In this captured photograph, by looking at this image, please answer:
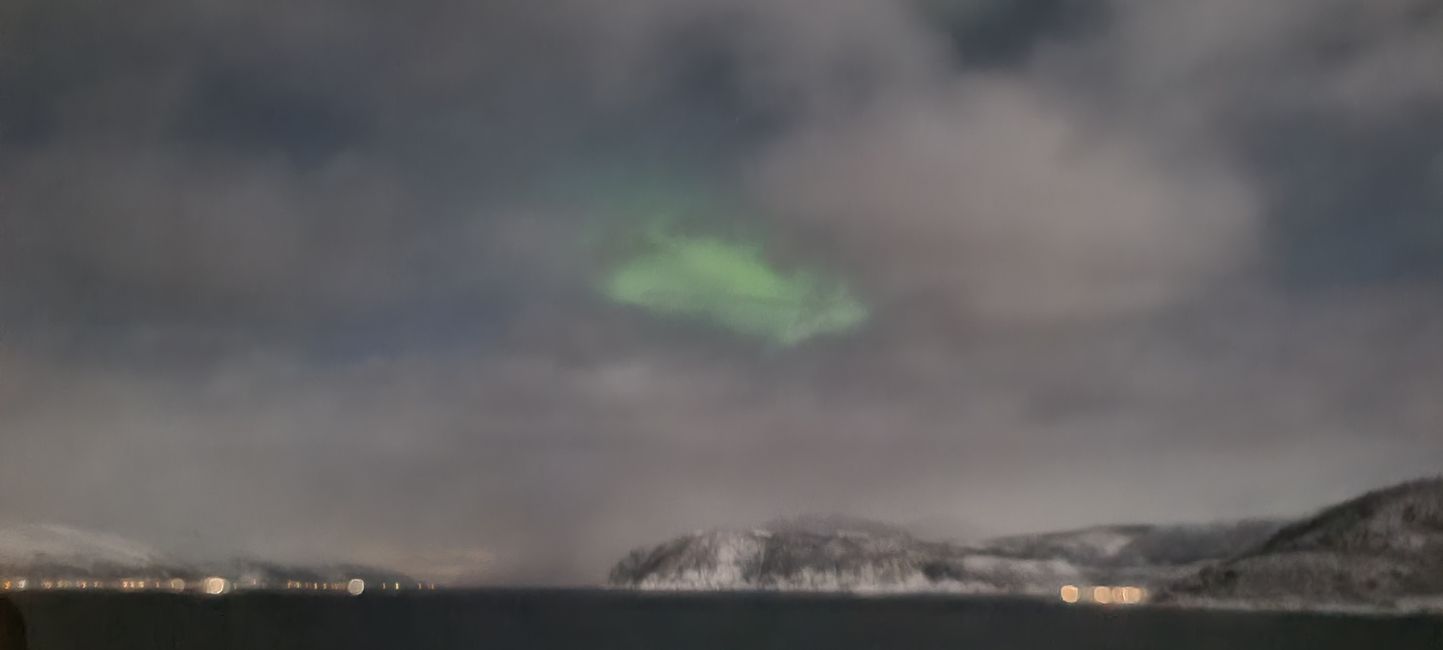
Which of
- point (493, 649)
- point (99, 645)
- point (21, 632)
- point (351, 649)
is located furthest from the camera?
point (493, 649)

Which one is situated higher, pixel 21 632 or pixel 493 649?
pixel 21 632

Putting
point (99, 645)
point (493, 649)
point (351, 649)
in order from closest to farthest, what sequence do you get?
point (99, 645)
point (351, 649)
point (493, 649)

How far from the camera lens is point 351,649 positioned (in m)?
185

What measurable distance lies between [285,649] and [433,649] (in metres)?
26.8

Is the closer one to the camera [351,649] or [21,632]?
[21,632]

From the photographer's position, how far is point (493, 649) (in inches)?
7790

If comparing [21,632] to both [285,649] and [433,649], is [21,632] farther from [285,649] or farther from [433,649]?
[433,649]

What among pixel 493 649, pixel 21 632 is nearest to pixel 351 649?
pixel 493 649

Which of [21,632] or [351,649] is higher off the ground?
[21,632]

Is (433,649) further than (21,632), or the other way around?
(433,649)

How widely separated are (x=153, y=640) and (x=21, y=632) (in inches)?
7380

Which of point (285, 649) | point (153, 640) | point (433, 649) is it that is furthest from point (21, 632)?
point (153, 640)

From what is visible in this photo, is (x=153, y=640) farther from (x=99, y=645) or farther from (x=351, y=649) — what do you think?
(x=351, y=649)

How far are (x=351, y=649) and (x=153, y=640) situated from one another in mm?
39132
